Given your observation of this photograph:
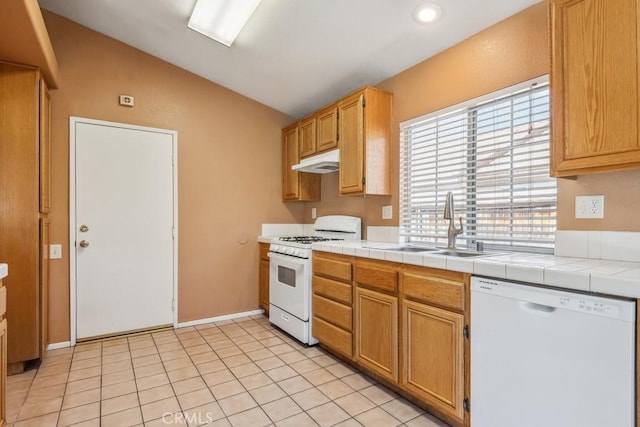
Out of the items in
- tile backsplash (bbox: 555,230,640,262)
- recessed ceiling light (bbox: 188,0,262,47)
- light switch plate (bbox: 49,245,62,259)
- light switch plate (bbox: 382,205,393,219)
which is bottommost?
light switch plate (bbox: 49,245,62,259)

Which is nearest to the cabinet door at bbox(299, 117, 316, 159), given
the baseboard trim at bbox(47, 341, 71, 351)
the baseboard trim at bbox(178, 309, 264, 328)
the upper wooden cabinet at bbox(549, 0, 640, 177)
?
the baseboard trim at bbox(178, 309, 264, 328)

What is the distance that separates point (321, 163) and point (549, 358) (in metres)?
2.33

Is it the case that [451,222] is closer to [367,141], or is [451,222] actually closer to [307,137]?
[367,141]

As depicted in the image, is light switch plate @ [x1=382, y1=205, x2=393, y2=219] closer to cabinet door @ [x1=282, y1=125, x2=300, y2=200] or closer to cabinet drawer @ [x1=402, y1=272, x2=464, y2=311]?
cabinet drawer @ [x1=402, y1=272, x2=464, y2=311]

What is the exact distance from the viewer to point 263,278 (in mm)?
3746

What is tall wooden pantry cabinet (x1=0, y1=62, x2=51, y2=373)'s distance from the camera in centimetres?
237

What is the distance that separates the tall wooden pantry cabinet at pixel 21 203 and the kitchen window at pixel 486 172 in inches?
109

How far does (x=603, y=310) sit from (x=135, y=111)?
366 centimetres

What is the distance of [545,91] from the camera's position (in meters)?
1.94

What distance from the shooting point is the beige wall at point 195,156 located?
2.93m

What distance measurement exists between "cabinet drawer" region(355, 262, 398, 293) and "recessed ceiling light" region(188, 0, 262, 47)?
1927 millimetres

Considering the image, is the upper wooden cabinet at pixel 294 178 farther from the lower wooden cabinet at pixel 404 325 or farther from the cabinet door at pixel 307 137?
the lower wooden cabinet at pixel 404 325

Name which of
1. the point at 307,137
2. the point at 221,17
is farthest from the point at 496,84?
the point at 221,17

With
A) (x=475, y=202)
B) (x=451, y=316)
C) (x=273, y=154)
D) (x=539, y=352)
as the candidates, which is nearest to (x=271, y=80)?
(x=273, y=154)
